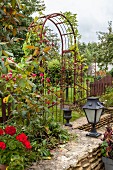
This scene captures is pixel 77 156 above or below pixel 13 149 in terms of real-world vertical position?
below

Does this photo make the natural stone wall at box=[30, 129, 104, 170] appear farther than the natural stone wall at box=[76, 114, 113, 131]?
No

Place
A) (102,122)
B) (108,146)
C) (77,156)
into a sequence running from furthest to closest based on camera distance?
(102,122), (108,146), (77,156)

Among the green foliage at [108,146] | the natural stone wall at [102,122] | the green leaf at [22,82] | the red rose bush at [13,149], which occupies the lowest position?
the natural stone wall at [102,122]

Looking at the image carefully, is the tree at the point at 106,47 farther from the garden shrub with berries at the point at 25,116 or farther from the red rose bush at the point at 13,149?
the red rose bush at the point at 13,149

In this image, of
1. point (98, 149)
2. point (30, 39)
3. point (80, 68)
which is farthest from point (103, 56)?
point (98, 149)

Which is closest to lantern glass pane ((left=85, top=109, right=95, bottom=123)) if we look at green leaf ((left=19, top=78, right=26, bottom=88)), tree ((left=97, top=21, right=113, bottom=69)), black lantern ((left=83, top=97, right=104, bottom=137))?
black lantern ((left=83, top=97, right=104, bottom=137))

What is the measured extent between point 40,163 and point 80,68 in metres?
4.75

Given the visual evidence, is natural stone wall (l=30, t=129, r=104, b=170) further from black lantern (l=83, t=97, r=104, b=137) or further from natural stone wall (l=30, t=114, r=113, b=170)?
black lantern (l=83, t=97, r=104, b=137)

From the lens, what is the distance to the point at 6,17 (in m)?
1.69

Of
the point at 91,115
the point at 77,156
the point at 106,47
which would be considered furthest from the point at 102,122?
the point at 106,47

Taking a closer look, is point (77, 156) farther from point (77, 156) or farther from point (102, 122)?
point (102, 122)

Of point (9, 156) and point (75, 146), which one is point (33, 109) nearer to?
point (9, 156)

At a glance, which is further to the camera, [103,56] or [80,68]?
[103,56]

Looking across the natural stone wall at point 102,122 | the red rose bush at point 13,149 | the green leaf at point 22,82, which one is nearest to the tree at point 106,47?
the natural stone wall at point 102,122
